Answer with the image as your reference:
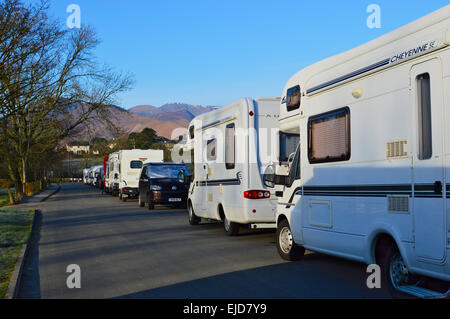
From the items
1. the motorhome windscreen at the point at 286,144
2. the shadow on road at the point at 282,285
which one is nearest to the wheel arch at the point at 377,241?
the shadow on road at the point at 282,285

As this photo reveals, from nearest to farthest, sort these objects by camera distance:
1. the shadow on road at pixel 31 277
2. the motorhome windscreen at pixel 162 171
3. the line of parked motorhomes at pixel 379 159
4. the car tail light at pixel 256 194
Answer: the line of parked motorhomes at pixel 379 159
the shadow on road at pixel 31 277
the car tail light at pixel 256 194
the motorhome windscreen at pixel 162 171

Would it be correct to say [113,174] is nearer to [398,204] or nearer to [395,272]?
[395,272]

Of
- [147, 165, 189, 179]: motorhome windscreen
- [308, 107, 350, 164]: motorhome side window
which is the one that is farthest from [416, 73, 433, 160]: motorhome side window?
[147, 165, 189, 179]: motorhome windscreen

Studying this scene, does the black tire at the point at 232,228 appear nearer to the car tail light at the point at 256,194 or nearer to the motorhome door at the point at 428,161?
the car tail light at the point at 256,194

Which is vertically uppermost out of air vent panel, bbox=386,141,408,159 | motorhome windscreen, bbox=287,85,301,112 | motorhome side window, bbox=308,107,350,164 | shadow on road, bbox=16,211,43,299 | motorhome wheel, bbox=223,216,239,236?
motorhome windscreen, bbox=287,85,301,112

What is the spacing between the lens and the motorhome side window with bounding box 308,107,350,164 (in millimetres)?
7996

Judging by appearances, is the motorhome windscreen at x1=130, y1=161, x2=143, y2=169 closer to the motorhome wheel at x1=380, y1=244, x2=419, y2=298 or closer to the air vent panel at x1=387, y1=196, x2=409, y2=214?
the motorhome wheel at x1=380, y1=244, x2=419, y2=298

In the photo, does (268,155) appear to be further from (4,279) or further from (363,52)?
(4,279)

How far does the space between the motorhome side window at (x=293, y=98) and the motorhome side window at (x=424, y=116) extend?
325 cm

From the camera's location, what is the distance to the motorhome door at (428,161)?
5949 millimetres

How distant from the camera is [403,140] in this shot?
21.6ft

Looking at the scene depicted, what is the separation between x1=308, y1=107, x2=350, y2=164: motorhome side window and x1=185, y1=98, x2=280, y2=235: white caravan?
3.41 meters

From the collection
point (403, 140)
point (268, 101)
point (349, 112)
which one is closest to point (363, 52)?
point (349, 112)
